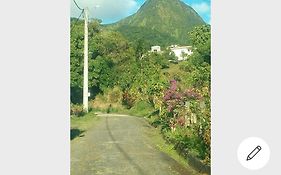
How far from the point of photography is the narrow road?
22.8 ft

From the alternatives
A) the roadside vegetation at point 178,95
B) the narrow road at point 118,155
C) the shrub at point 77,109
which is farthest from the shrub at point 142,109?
the shrub at point 77,109

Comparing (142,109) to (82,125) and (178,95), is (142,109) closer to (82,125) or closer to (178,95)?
(178,95)

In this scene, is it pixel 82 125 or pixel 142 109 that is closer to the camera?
pixel 82 125

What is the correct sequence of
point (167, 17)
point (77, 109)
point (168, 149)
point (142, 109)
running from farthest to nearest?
point (142, 109) → point (168, 149) → point (77, 109) → point (167, 17)

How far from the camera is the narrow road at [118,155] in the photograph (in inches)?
274

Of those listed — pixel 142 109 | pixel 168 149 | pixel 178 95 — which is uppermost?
pixel 178 95

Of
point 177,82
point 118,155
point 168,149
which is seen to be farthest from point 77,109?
point 177,82

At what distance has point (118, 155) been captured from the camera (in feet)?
26.4

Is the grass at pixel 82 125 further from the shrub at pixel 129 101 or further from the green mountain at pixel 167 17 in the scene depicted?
the shrub at pixel 129 101
